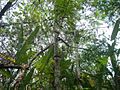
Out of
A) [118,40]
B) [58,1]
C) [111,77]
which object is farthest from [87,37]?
[58,1]

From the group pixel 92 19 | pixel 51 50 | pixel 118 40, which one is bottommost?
pixel 51 50

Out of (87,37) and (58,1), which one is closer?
(58,1)

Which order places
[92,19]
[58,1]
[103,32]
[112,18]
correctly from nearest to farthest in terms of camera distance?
[58,1] < [112,18] < [92,19] < [103,32]

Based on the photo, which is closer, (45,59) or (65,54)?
(45,59)

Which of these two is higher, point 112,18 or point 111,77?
point 112,18

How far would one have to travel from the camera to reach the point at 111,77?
223 inches

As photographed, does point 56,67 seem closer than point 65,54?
Yes

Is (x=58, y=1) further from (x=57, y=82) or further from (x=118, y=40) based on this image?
(x=118, y=40)

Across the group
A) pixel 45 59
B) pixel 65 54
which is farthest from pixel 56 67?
pixel 65 54

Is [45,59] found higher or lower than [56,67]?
higher

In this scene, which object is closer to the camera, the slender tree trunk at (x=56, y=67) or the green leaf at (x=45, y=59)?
the slender tree trunk at (x=56, y=67)

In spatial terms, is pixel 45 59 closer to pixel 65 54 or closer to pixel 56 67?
pixel 56 67

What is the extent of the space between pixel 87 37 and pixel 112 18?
6.47ft

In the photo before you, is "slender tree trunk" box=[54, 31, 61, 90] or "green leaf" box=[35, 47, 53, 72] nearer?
"slender tree trunk" box=[54, 31, 61, 90]
